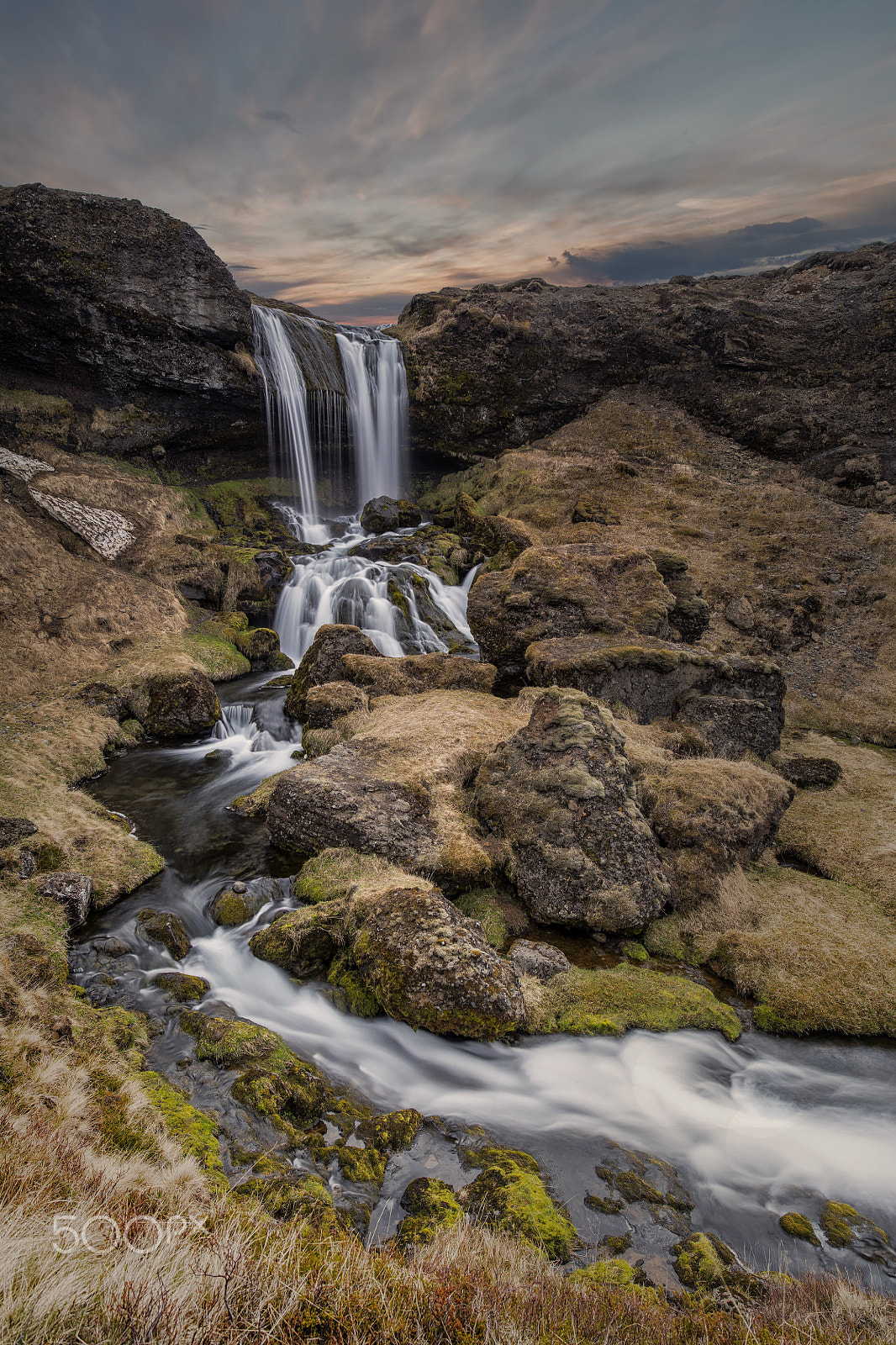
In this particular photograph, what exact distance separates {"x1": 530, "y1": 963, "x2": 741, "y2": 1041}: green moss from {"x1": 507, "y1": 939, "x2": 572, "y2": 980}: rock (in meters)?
0.13

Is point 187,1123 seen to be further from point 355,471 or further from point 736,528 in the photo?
point 355,471

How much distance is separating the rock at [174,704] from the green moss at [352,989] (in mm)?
10977

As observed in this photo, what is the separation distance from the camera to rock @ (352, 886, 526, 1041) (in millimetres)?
7312

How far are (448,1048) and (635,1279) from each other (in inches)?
122

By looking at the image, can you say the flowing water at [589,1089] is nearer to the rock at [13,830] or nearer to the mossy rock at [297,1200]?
the mossy rock at [297,1200]

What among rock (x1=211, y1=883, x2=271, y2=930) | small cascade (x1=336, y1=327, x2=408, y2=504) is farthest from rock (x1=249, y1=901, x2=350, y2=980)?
small cascade (x1=336, y1=327, x2=408, y2=504)

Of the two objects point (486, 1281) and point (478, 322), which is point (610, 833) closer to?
point (486, 1281)

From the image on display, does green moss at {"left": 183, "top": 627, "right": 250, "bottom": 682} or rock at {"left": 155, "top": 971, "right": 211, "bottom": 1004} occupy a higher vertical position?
green moss at {"left": 183, "top": 627, "right": 250, "bottom": 682}

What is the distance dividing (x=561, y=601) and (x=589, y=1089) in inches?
505

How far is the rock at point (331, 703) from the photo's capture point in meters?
15.2

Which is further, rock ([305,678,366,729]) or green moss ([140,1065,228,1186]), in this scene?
rock ([305,678,366,729])

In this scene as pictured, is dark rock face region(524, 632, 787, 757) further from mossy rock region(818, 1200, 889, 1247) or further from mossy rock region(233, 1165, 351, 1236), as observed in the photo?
mossy rock region(233, 1165, 351, 1236)

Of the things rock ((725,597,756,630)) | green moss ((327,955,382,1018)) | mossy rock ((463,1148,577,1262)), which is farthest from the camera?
rock ((725,597,756,630))

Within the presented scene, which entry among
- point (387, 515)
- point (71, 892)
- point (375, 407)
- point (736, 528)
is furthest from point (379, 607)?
point (375, 407)
